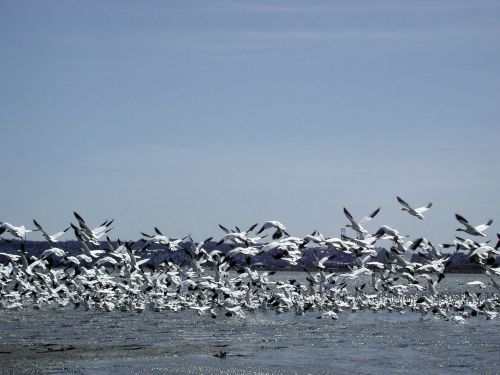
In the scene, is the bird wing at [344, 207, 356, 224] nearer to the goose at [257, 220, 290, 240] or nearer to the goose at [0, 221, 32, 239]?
the goose at [257, 220, 290, 240]

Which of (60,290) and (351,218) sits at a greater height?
(351,218)

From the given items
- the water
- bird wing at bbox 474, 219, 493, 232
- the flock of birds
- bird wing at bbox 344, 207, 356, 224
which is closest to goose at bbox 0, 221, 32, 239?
the flock of birds

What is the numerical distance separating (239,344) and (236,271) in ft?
39.3

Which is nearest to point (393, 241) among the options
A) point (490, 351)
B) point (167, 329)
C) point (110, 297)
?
point (490, 351)

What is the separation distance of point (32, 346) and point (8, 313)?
472 inches

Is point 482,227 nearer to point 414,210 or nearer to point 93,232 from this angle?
point 414,210

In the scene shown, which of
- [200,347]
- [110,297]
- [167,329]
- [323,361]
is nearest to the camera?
[323,361]

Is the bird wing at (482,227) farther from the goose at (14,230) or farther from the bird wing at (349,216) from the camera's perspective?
the goose at (14,230)

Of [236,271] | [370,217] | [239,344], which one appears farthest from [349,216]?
[236,271]

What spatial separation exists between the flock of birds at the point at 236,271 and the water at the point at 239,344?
2.98ft

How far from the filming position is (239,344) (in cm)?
2858

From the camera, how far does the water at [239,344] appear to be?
23.8 m

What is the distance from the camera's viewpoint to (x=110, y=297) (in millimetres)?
40375

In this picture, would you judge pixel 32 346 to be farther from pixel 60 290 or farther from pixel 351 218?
pixel 60 290
